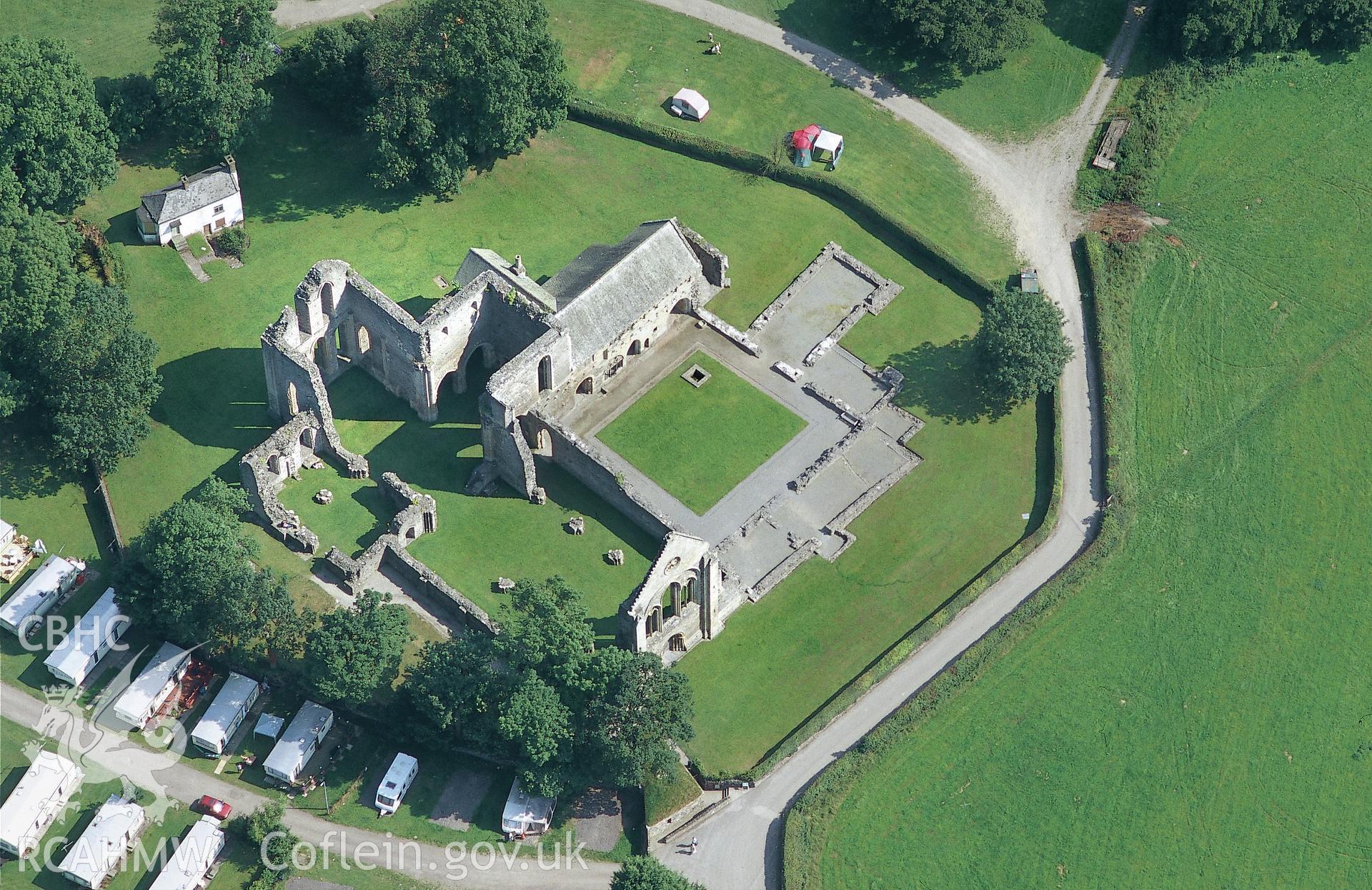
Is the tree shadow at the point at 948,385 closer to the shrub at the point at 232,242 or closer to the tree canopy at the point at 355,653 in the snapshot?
the tree canopy at the point at 355,653

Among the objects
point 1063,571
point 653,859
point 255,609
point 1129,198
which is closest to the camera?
point 653,859

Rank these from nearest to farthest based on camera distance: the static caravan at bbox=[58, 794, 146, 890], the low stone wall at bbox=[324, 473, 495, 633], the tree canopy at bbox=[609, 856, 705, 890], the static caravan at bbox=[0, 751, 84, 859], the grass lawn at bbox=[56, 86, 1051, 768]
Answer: the tree canopy at bbox=[609, 856, 705, 890], the static caravan at bbox=[58, 794, 146, 890], the static caravan at bbox=[0, 751, 84, 859], the low stone wall at bbox=[324, 473, 495, 633], the grass lawn at bbox=[56, 86, 1051, 768]

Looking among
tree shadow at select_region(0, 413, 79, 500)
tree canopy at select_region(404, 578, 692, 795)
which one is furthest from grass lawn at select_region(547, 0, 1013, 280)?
tree shadow at select_region(0, 413, 79, 500)

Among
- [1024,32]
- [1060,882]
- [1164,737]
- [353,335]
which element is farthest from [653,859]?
[1024,32]

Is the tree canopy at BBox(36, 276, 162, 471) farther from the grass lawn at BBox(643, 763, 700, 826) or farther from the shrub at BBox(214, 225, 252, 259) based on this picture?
the grass lawn at BBox(643, 763, 700, 826)

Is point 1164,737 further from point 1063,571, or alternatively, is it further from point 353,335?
point 353,335

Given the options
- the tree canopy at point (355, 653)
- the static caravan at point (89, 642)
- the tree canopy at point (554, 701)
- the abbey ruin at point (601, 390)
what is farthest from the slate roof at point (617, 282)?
the static caravan at point (89, 642)
